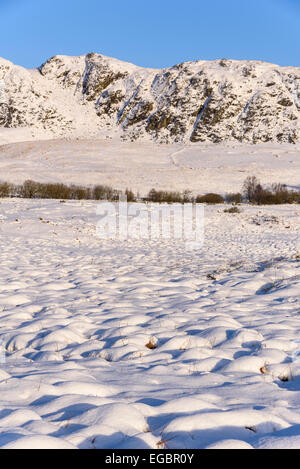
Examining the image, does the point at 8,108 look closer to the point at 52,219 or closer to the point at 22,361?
the point at 52,219

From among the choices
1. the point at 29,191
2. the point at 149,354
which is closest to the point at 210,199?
the point at 29,191

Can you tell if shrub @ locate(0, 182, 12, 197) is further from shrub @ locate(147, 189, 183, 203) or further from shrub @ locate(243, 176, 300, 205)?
shrub @ locate(243, 176, 300, 205)

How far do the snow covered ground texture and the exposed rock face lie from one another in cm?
10208

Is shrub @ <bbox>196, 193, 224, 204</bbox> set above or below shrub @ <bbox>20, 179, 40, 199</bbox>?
below

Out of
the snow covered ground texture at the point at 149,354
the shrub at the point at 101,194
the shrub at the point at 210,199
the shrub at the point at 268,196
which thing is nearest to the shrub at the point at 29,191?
the shrub at the point at 101,194

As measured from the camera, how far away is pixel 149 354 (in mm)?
4254

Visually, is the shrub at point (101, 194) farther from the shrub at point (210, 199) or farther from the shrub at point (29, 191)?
the shrub at point (210, 199)

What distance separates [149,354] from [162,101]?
132 m

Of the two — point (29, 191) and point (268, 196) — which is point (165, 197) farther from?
point (29, 191)

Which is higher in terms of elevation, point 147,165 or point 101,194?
point 147,165

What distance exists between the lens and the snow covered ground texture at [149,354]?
2539mm

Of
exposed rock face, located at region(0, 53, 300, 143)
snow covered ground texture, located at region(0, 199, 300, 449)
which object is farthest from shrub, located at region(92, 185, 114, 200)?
exposed rock face, located at region(0, 53, 300, 143)

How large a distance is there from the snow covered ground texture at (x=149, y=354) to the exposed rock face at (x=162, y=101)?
335ft

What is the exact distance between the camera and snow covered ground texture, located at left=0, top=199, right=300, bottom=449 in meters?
2.54
